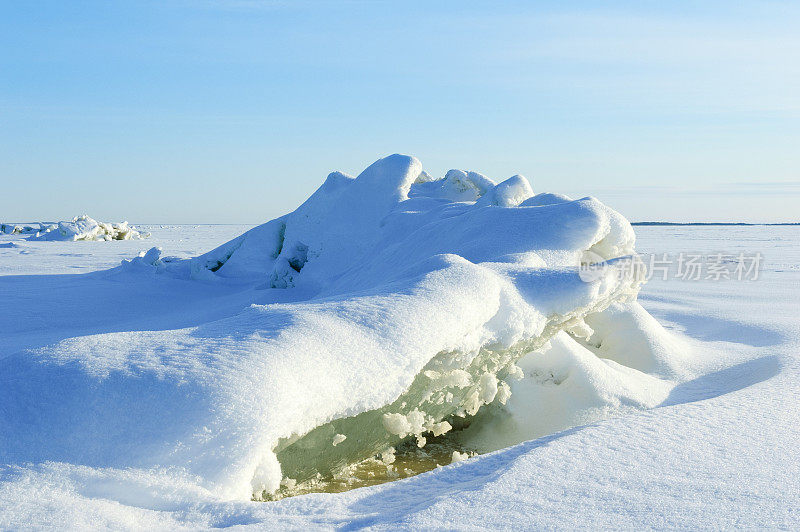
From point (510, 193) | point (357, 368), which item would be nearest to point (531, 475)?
point (357, 368)

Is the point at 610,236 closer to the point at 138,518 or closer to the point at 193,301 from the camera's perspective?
the point at 138,518

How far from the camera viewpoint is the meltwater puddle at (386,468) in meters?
Result: 2.02

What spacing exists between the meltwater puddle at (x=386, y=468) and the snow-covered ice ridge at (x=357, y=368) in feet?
0.16

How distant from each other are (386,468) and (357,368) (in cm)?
67

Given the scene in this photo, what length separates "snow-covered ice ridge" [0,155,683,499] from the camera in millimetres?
1593

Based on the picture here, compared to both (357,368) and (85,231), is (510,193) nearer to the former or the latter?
(357,368)

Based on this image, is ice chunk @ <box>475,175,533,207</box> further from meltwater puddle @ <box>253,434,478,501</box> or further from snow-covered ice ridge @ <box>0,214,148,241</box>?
snow-covered ice ridge @ <box>0,214,148,241</box>

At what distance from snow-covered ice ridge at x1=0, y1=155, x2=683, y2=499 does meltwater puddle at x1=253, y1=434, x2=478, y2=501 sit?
0.05 metres

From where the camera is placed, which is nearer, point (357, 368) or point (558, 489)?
point (558, 489)

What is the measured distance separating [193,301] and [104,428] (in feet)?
15.2

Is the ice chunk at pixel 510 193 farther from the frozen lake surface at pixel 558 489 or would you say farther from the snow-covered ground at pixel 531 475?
the frozen lake surface at pixel 558 489

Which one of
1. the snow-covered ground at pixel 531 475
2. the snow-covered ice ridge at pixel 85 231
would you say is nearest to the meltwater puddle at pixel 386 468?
the snow-covered ground at pixel 531 475

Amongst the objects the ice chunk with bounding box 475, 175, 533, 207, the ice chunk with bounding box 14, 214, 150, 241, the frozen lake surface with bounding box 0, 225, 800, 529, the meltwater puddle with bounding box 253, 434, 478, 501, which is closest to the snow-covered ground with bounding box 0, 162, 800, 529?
the frozen lake surface with bounding box 0, 225, 800, 529

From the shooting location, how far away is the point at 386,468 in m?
2.37
